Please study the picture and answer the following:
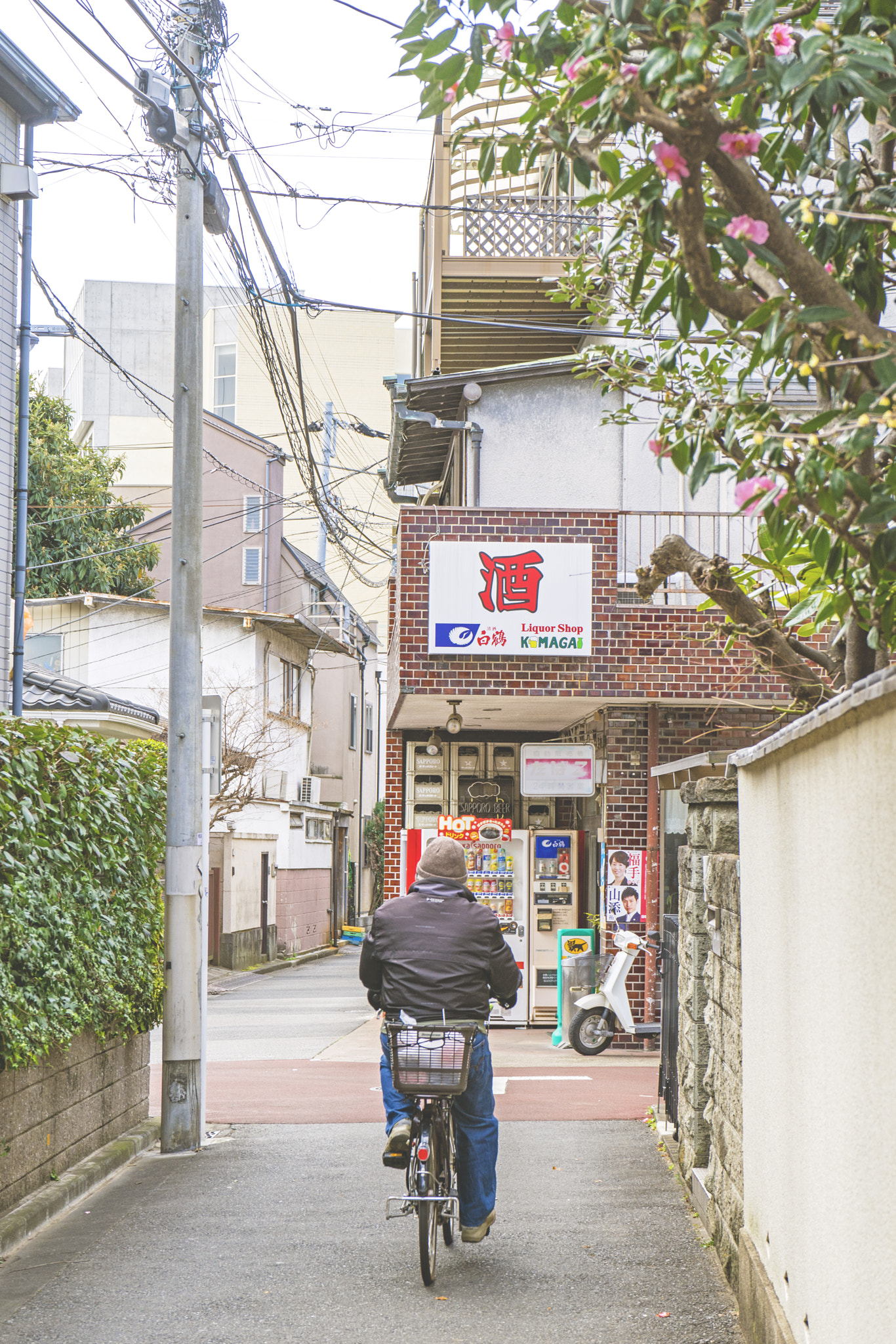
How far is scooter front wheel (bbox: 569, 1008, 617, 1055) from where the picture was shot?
1338 cm

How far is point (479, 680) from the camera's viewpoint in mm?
13312

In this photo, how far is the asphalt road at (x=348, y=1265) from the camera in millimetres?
5320

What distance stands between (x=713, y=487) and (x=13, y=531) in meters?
7.47

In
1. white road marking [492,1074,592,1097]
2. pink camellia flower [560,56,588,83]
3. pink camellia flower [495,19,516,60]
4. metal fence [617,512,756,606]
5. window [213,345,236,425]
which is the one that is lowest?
white road marking [492,1074,592,1097]

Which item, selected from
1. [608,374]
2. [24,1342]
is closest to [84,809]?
[24,1342]

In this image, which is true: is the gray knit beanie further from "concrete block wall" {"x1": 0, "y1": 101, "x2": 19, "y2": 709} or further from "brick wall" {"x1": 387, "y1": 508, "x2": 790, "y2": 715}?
"concrete block wall" {"x1": 0, "y1": 101, "x2": 19, "y2": 709}

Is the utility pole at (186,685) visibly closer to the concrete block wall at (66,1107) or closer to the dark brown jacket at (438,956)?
the concrete block wall at (66,1107)

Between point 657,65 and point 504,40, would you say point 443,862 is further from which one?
point 657,65

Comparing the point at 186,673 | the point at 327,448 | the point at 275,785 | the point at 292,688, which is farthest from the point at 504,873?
the point at 327,448

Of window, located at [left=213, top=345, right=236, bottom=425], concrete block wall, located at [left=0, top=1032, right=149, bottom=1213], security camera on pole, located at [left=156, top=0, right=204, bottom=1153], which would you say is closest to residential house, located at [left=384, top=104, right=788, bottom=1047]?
security camera on pole, located at [left=156, top=0, right=204, bottom=1153]

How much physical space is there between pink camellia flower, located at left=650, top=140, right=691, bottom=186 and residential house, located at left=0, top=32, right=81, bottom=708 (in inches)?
466

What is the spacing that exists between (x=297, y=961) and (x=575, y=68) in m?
30.6

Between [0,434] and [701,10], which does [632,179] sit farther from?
[0,434]

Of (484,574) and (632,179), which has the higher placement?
(484,574)
